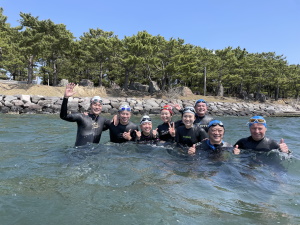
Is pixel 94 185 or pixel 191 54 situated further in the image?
pixel 191 54

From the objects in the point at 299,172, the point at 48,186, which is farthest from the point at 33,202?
the point at 299,172

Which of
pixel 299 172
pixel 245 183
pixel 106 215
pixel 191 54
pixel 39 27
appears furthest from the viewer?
pixel 191 54

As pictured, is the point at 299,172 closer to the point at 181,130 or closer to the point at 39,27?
the point at 181,130

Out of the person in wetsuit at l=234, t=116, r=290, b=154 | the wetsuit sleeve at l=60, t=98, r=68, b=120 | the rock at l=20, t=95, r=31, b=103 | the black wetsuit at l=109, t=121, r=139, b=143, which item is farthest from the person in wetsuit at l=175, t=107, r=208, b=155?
the rock at l=20, t=95, r=31, b=103

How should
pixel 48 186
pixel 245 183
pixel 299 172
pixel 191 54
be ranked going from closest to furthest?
1. pixel 48 186
2. pixel 245 183
3. pixel 299 172
4. pixel 191 54

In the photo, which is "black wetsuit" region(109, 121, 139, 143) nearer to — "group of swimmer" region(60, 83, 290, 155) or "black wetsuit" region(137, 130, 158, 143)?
"group of swimmer" region(60, 83, 290, 155)

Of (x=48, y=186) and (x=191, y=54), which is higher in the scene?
(x=191, y=54)

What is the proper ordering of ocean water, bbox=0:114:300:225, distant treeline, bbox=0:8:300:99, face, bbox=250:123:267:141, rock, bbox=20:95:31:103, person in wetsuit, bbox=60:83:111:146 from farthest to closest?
distant treeline, bbox=0:8:300:99 → rock, bbox=20:95:31:103 → person in wetsuit, bbox=60:83:111:146 → face, bbox=250:123:267:141 → ocean water, bbox=0:114:300:225

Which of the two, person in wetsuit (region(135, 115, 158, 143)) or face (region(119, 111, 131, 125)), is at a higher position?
face (region(119, 111, 131, 125))

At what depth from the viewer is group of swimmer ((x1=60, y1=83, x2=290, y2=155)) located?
571 centimetres

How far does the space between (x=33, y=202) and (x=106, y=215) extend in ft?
3.87

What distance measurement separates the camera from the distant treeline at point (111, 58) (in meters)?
29.6

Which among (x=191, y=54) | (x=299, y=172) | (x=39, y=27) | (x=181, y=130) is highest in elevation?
(x=39, y=27)

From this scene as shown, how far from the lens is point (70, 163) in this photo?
536cm
